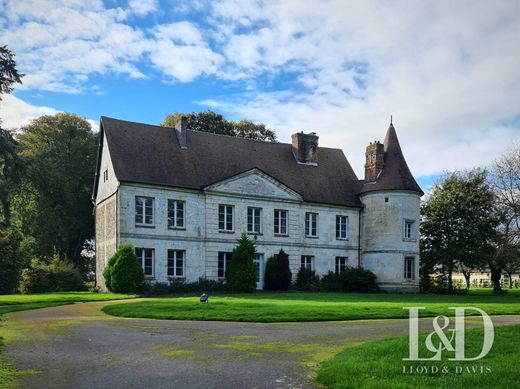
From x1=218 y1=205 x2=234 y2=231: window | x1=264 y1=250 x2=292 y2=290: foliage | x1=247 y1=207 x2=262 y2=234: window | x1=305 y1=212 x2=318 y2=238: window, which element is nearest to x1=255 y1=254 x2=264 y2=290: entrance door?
x1=264 y1=250 x2=292 y2=290: foliage

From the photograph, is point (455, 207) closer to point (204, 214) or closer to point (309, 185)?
point (309, 185)

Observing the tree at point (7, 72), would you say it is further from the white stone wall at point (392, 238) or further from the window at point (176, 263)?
the white stone wall at point (392, 238)

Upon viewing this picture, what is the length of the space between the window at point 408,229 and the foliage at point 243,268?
11.0 meters

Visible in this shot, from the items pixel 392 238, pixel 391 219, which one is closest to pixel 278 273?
pixel 392 238

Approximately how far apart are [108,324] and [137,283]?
1532cm

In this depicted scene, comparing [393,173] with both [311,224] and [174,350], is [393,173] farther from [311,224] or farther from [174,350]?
[174,350]

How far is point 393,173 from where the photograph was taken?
37469 millimetres

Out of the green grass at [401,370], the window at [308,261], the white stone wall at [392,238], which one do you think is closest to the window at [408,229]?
the white stone wall at [392,238]

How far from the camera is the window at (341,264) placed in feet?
126

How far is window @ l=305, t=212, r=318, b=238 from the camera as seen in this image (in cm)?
3747

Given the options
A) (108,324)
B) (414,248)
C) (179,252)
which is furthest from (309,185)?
(108,324)

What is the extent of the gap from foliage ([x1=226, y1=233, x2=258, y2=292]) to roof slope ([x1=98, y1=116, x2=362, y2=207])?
14.6 feet

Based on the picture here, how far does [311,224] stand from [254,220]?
4.63 m

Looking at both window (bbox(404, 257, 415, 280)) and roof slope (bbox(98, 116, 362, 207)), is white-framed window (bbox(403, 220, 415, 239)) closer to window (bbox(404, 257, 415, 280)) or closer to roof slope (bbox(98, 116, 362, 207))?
window (bbox(404, 257, 415, 280))
